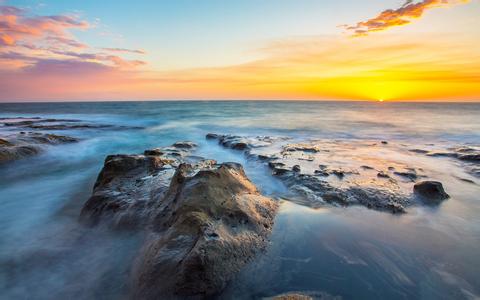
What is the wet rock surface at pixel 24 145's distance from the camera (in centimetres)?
992

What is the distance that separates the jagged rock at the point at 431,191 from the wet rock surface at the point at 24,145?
12.2 metres

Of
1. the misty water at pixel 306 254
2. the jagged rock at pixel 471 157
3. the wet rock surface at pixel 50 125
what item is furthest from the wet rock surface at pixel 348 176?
the wet rock surface at pixel 50 125

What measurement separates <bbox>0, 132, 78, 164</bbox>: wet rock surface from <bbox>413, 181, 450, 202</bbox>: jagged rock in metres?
12.2

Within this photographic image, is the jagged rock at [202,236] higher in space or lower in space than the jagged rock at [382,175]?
higher

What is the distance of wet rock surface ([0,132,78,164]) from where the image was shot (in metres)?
9.92

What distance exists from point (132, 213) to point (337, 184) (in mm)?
4418

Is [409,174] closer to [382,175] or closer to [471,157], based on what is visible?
[382,175]

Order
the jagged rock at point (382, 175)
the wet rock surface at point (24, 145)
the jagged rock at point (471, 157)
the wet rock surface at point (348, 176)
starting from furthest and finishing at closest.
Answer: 1. the wet rock surface at point (24, 145)
2. the jagged rock at point (471, 157)
3. the jagged rock at point (382, 175)
4. the wet rock surface at point (348, 176)

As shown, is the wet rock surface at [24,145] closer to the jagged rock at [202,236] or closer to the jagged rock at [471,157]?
the jagged rock at [202,236]

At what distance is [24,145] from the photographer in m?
11.2

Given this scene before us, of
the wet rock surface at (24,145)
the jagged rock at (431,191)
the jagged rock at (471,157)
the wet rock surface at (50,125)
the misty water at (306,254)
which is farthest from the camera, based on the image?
the wet rock surface at (50,125)

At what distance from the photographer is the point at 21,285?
11.6 feet

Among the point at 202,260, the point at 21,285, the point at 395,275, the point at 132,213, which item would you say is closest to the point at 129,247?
the point at 132,213

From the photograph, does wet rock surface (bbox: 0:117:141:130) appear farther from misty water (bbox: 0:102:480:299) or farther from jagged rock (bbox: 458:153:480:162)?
jagged rock (bbox: 458:153:480:162)
